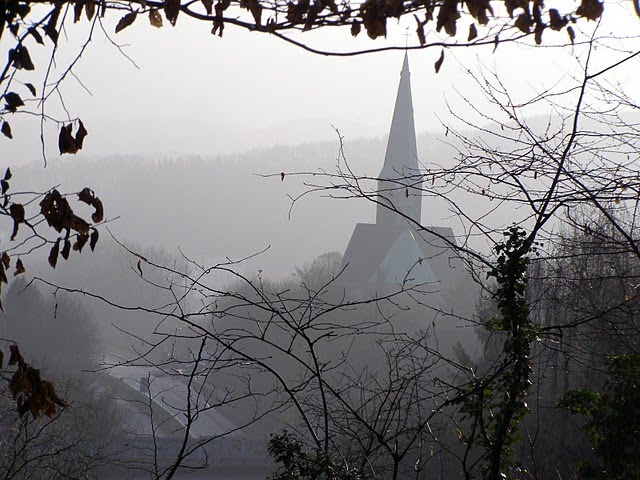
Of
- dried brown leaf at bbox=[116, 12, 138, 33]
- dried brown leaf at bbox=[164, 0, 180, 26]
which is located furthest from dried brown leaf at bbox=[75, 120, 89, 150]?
dried brown leaf at bbox=[164, 0, 180, 26]

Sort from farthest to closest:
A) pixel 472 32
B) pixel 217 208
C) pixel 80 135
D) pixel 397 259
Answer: pixel 217 208, pixel 397 259, pixel 80 135, pixel 472 32

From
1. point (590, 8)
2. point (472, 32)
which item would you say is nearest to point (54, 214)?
point (472, 32)

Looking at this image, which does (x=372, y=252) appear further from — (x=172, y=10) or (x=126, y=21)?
(x=172, y=10)

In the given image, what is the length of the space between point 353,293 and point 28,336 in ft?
61.7

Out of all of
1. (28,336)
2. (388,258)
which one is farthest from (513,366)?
(388,258)

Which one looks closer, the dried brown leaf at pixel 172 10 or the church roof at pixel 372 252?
the dried brown leaf at pixel 172 10

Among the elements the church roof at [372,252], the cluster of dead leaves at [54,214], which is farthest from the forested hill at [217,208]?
the cluster of dead leaves at [54,214]

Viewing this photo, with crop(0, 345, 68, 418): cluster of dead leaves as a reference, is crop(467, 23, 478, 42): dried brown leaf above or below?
above

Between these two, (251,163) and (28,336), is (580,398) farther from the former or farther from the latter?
(251,163)

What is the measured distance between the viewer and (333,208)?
88.2 metres

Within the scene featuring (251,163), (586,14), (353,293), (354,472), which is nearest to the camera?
(586,14)

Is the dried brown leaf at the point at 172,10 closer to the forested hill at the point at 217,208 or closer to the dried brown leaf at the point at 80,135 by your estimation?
the dried brown leaf at the point at 80,135

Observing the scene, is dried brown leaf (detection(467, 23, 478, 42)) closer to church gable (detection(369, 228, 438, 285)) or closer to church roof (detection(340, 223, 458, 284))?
church gable (detection(369, 228, 438, 285))

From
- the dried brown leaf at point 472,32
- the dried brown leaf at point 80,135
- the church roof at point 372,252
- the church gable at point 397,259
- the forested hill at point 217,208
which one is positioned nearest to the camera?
the dried brown leaf at point 472,32
